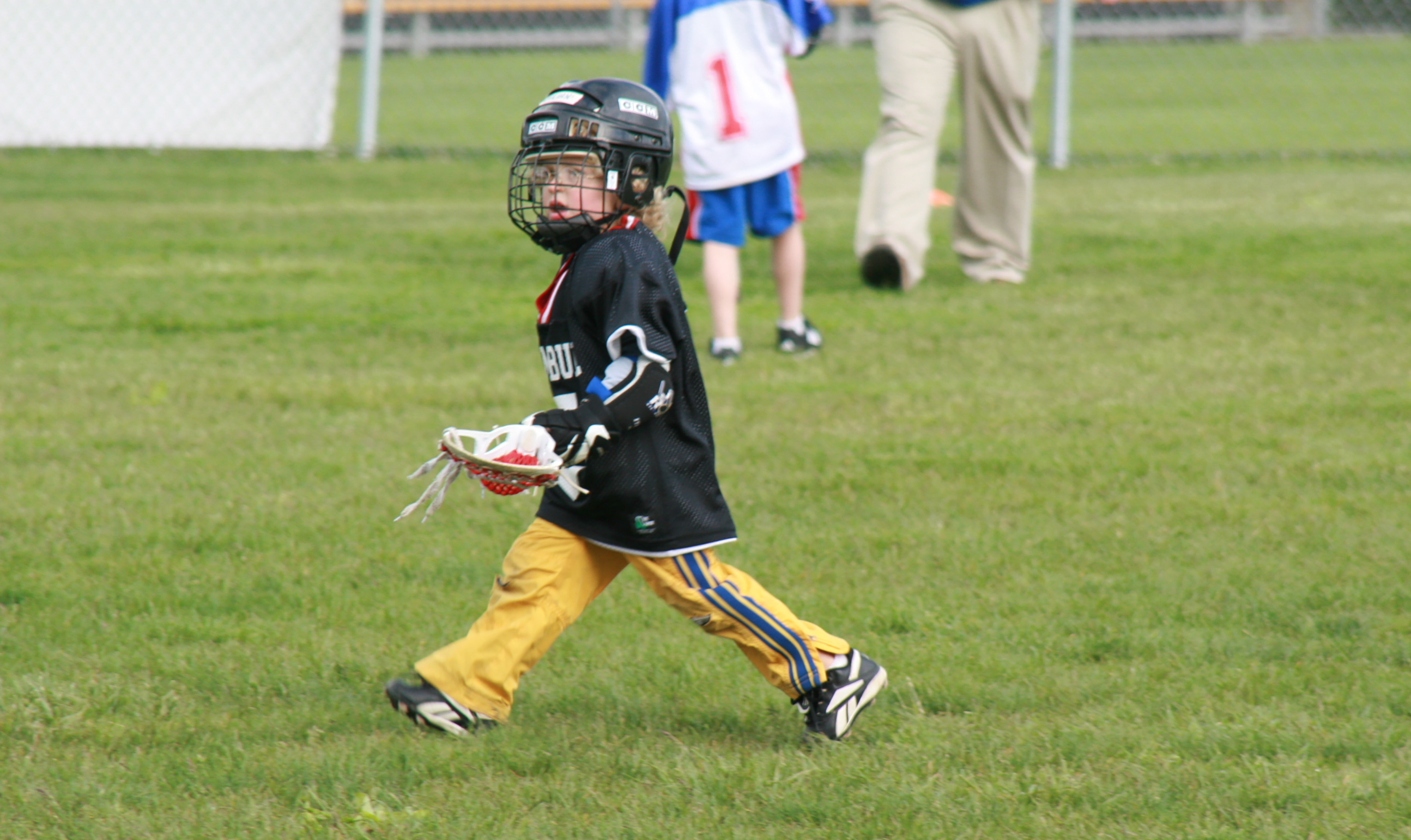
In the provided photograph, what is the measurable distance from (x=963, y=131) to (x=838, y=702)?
574 centimetres

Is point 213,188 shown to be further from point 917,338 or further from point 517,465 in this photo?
point 517,465

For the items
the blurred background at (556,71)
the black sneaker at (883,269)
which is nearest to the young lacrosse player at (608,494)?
the black sneaker at (883,269)

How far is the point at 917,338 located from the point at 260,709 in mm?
4111

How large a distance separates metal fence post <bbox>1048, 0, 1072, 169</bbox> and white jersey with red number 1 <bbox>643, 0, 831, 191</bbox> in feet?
22.1

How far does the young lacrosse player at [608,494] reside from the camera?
304cm

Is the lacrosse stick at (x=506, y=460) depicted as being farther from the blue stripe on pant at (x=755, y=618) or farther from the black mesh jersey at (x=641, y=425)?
the blue stripe on pant at (x=755, y=618)

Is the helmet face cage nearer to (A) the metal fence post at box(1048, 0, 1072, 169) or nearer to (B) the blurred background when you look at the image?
(A) the metal fence post at box(1048, 0, 1072, 169)

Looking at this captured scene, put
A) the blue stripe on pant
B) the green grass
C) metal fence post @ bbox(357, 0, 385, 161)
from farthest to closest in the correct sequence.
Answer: the green grass
metal fence post @ bbox(357, 0, 385, 161)
the blue stripe on pant

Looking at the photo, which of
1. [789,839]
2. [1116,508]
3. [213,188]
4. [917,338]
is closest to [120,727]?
[789,839]

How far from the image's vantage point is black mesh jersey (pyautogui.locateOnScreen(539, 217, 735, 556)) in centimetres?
298

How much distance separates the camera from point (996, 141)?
8.23 m

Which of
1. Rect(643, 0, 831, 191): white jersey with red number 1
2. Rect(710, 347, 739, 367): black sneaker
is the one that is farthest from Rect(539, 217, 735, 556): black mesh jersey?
Rect(643, 0, 831, 191): white jersey with red number 1

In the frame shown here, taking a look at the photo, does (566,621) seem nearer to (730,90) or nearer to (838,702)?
(838,702)

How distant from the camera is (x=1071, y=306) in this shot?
291 inches
